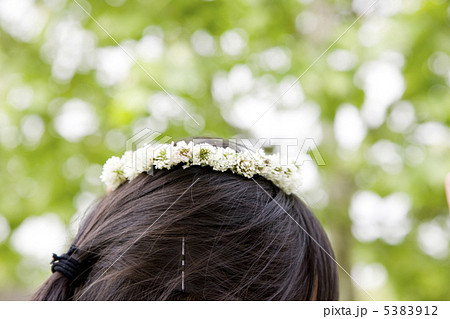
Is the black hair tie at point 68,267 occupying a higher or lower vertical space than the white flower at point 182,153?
lower

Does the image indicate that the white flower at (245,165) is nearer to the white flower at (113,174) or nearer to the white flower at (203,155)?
the white flower at (203,155)

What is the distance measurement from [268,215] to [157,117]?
0.95 meters

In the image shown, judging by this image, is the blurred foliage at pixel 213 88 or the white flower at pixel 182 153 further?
the blurred foliage at pixel 213 88

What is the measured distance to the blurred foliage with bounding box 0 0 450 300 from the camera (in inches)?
62.6

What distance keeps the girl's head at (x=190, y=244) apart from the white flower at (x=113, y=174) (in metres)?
0.01

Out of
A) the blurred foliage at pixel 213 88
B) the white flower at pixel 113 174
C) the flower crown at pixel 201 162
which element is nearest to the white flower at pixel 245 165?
the flower crown at pixel 201 162

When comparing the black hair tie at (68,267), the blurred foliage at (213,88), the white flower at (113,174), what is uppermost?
the blurred foliage at (213,88)

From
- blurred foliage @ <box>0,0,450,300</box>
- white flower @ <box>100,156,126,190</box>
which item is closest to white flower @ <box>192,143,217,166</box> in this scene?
white flower @ <box>100,156,126,190</box>

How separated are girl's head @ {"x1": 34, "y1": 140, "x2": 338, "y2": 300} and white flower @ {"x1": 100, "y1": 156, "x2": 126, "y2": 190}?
1 cm

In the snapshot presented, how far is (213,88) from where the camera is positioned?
66.6 inches

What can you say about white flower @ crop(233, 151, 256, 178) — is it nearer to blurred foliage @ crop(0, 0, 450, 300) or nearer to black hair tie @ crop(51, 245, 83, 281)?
black hair tie @ crop(51, 245, 83, 281)

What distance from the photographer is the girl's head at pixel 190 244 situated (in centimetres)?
58

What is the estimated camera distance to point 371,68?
169cm

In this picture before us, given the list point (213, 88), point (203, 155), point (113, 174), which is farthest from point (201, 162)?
point (213, 88)
